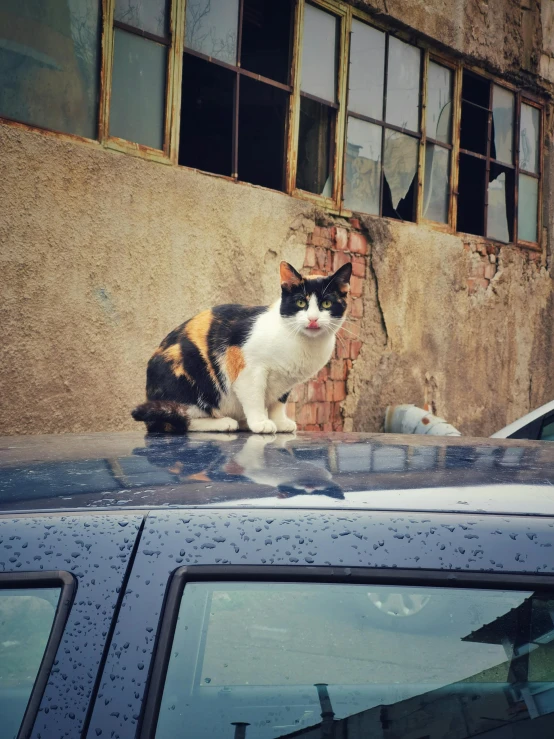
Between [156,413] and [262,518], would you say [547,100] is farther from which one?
[262,518]

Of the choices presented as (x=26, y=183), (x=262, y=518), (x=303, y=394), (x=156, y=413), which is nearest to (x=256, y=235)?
(x=303, y=394)

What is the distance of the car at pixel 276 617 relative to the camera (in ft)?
3.23

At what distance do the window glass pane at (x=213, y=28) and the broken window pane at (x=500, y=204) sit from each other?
345cm

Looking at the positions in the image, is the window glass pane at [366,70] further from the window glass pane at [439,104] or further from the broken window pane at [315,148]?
the window glass pane at [439,104]

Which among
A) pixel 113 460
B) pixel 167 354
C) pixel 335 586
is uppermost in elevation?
pixel 167 354

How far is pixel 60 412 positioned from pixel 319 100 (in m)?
3.31

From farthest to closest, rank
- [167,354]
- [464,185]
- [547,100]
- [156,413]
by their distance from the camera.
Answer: [547,100] → [464,185] → [167,354] → [156,413]

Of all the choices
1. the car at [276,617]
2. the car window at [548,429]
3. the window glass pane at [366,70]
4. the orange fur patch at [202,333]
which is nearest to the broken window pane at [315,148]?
the window glass pane at [366,70]

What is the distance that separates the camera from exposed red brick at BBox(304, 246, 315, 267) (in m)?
6.30

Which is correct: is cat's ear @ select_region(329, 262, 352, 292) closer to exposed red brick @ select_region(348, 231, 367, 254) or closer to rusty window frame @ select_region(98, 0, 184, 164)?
rusty window frame @ select_region(98, 0, 184, 164)

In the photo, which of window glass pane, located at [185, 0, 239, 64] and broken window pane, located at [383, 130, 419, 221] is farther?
broken window pane, located at [383, 130, 419, 221]

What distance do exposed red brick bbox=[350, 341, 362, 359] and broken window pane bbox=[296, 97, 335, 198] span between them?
116cm

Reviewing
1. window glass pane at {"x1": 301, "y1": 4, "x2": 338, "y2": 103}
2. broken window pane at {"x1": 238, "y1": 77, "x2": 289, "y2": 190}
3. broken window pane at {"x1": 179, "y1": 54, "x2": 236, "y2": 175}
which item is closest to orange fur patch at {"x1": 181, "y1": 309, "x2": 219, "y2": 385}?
broken window pane at {"x1": 179, "y1": 54, "x2": 236, "y2": 175}

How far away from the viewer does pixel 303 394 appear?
6.30m
